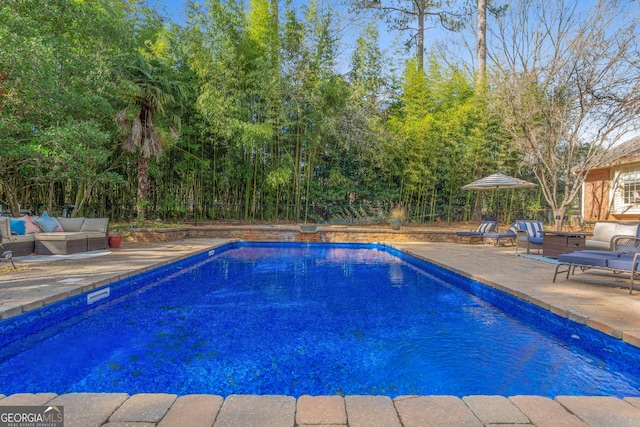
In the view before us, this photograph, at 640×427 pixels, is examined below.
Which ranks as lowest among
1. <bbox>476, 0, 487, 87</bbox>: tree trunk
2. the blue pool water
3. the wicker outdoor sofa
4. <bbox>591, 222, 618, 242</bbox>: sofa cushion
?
the blue pool water

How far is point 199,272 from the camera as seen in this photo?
5.29 m

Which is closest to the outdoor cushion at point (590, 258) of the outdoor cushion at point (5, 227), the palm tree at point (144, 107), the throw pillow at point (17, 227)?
the outdoor cushion at point (5, 227)

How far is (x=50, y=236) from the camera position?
515cm

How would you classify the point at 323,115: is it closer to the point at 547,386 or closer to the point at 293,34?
the point at 293,34

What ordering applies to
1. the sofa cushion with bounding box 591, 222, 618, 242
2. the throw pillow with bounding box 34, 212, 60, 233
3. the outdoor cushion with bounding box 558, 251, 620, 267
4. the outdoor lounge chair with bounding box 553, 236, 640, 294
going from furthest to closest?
the throw pillow with bounding box 34, 212, 60, 233, the sofa cushion with bounding box 591, 222, 618, 242, the outdoor cushion with bounding box 558, 251, 620, 267, the outdoor lounge chair with bounding box 553, 236, 640, 294

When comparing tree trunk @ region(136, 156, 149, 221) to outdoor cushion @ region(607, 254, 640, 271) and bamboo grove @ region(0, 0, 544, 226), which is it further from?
outdoor cushion @ region(607, 254, 640, 271)

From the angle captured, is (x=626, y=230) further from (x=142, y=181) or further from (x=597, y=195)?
(x=142, y=181)

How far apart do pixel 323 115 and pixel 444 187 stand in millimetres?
5051

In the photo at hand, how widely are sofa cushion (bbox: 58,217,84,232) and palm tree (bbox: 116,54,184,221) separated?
198 cm

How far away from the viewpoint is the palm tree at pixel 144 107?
7320 mm

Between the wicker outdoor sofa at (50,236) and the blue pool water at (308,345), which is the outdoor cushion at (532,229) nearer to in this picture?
the blue pool water at (308,345)

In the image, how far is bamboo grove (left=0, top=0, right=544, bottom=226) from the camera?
6.52 m

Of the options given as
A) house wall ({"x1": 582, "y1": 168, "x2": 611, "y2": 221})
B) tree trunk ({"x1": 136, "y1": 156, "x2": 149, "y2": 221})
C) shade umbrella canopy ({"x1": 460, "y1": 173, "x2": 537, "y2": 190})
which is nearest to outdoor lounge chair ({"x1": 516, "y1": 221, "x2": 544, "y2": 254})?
shade umbrella canopy ({"x1": 460, "y1": 173, "x2": 537, "y2": 190})

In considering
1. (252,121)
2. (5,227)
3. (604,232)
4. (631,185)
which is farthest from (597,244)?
(5,227)
